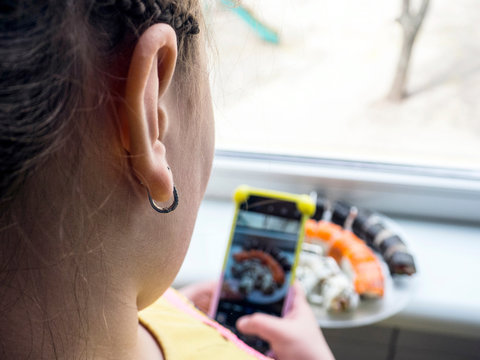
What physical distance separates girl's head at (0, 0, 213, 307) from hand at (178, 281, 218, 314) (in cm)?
33

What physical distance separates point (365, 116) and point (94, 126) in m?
0.62

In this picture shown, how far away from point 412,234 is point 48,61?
667mm

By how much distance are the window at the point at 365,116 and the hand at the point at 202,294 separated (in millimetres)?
223

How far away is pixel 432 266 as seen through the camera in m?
0.68

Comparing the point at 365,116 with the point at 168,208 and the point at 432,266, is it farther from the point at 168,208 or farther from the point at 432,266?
the point at 168,208

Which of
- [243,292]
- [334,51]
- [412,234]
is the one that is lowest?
[243,292]

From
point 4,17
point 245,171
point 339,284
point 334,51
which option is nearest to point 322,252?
point 339,284

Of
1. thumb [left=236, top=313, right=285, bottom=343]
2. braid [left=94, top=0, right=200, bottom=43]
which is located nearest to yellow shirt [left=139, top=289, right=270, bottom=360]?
thumb [left=236, top=313, right=285, bottom=343]

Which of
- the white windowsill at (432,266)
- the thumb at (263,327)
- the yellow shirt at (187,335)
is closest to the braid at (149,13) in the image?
the yellow shirt at (187,335)

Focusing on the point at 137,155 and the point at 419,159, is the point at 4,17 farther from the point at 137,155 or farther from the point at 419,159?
the point at 419,159

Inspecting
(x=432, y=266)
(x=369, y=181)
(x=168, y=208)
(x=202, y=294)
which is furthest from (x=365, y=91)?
(x=168, y=208)

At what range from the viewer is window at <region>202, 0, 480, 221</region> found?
2.31 feet

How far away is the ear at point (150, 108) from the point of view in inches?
8.7

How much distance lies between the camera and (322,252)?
26.8 inches
